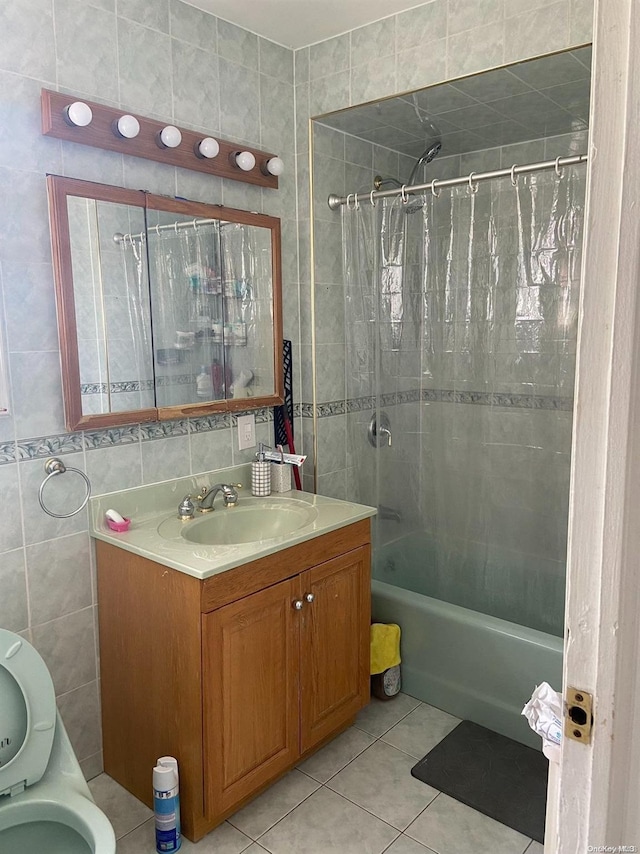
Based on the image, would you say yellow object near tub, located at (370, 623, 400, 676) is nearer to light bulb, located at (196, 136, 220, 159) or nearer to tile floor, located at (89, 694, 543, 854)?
tile floor, located at (89, 694, 543, 854)

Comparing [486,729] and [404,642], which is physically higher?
[404,642]

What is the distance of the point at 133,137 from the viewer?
201 cm

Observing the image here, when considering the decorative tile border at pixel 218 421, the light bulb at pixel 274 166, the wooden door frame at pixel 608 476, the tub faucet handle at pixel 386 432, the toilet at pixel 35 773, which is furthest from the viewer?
the tub faucet handle at pixel 386 432

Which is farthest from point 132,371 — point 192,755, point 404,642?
point 404,642

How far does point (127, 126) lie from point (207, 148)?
1.08ft

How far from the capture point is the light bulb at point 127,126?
6.38 ft

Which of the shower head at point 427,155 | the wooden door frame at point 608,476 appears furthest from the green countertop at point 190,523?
the shower head at point 427,155

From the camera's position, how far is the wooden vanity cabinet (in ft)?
6.02

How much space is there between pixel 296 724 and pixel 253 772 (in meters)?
0.20

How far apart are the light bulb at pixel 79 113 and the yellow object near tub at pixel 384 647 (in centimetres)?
198

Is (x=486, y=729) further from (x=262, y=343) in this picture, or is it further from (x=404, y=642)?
(x=262, y=343)

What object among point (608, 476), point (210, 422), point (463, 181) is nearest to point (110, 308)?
point (210, 422)

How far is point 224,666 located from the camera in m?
1.86

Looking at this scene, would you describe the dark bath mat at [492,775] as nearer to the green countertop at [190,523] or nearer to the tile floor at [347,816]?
the tile floor at [347,816]
